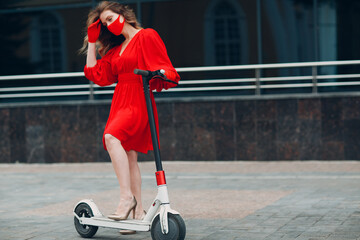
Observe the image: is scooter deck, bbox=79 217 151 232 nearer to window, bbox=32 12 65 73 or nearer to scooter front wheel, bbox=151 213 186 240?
scooter front wheel, bbox=151 213 186 240

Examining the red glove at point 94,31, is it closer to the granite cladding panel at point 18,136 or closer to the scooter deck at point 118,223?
the scooter deck at point 118,223

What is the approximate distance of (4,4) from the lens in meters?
16.3

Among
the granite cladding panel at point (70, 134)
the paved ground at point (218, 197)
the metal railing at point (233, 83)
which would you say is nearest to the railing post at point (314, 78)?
the metal railing at point (233, 83)

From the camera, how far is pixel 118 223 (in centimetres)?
590

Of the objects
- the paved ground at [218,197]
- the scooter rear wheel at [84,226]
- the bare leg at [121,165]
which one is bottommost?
the paved ground at [218,197]

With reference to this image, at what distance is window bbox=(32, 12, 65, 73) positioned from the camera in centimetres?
1623

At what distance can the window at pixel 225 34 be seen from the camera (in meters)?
15.1

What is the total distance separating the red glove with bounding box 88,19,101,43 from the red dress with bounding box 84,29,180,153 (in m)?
0.21

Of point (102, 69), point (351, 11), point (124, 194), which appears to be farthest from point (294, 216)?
point (351, 11)

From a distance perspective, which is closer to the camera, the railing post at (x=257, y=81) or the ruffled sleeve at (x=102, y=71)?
the ruffled sleeve at (x=102, y=71)

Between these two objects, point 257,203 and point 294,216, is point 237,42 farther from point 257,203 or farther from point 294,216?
point 294,216

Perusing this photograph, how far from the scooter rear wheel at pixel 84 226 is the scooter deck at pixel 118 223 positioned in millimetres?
75

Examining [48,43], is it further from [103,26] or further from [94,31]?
[94,31]

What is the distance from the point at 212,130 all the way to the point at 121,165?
23.4 feet
